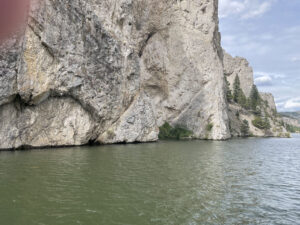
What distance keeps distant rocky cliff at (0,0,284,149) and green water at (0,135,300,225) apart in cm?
1009

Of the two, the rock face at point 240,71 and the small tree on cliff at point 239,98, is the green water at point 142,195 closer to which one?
the small tree on cliff at point 239,98

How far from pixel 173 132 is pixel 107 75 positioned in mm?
23901

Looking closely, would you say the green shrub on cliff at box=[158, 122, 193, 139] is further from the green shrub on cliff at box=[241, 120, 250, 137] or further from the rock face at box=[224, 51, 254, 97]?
the rock face at box=[224, 51, 254, 97]

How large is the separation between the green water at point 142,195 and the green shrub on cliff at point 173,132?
3392cm

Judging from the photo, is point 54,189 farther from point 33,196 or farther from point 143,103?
point 143,103

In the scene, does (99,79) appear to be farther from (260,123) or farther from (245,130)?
(260,123)

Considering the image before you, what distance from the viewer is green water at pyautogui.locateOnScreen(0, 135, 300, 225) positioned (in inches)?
337

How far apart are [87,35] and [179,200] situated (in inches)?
983

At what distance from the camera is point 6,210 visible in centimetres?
867

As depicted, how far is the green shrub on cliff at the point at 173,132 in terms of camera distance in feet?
169

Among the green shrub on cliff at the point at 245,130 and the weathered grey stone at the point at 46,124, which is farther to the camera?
the green shrub on cliff at the point at 245,130

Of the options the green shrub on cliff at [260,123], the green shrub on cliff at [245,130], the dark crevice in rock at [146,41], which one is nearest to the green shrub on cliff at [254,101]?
the green shrub on cliff at [260,123]

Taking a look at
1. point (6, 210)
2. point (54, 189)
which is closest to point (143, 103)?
point (54, 189)

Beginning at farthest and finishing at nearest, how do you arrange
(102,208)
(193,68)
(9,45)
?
(193,68), (9,45), (102,208)
